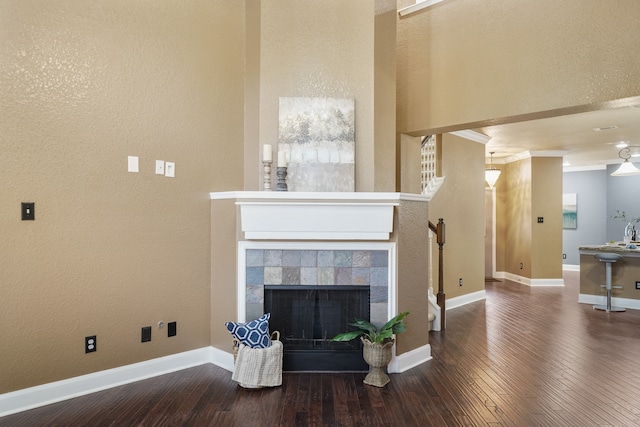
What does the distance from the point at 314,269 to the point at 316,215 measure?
0.46 meters

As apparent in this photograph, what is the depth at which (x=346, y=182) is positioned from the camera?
3.41 meters

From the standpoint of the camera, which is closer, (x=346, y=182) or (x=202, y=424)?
(x=202, y=424)

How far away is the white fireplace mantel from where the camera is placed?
317cm

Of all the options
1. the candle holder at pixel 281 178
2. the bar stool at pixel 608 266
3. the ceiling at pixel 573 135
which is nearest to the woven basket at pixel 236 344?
the candle holder at pixel 281 178

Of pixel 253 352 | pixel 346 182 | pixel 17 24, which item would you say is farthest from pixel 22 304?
pixel 346 182

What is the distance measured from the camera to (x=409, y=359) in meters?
3.50

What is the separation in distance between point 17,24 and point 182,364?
105 inches

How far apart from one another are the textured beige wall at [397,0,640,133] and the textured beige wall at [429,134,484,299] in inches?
76.1

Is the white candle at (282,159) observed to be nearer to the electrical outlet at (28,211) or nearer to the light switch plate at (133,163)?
the light switch plate at (133,163)

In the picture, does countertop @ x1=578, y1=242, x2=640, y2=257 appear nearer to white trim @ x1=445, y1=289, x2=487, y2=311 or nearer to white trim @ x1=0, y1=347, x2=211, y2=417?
white trim @ x1=445, y1=289, x2=487, y2=311

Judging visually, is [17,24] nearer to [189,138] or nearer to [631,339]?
[189,138]

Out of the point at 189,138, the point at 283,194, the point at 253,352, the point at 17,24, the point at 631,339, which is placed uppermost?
the point at 17,24

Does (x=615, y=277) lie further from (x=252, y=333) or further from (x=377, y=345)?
(x=252, y=333)

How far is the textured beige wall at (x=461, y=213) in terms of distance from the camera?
232 inches
